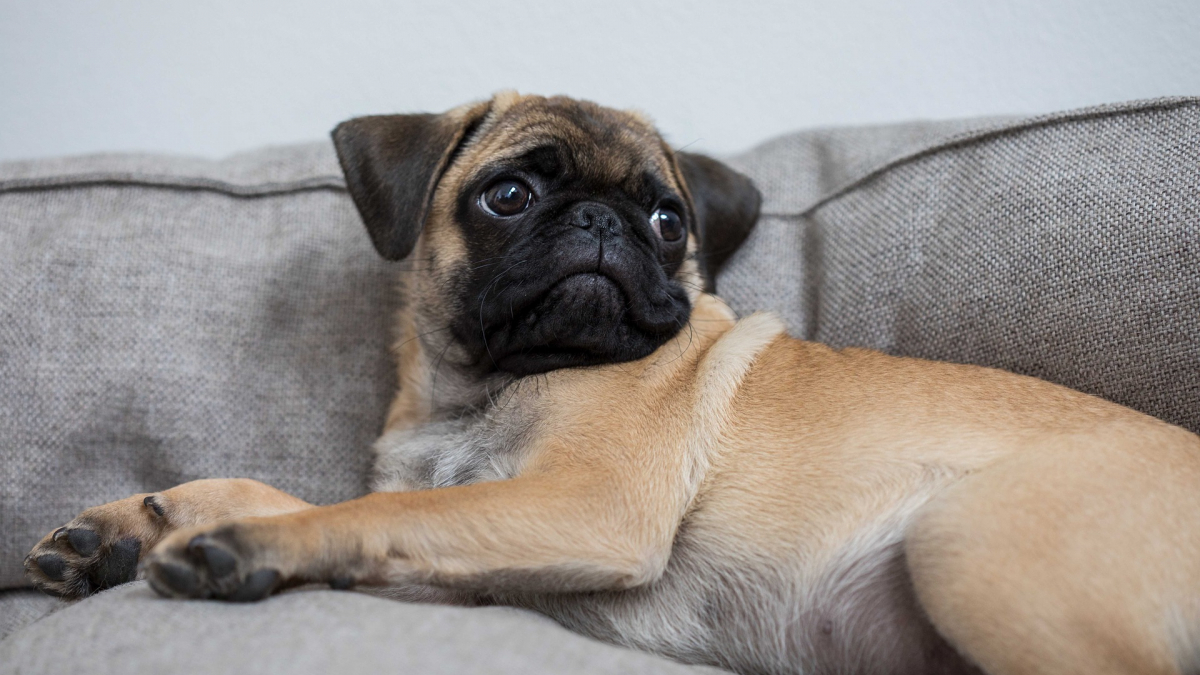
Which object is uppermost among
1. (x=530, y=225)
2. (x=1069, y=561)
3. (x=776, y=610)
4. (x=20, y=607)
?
(x=530, y=225)

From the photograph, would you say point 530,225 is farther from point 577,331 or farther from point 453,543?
point 453,543

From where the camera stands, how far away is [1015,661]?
A: 4.51 feet

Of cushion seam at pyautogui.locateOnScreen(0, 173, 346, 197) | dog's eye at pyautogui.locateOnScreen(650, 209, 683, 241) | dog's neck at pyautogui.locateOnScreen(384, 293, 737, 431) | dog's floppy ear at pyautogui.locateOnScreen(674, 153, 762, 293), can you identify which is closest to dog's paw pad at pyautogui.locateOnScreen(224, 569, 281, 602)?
dog's neck at pyautogui.locateOnScreen(384, 293, 737, 431)

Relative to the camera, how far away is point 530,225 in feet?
6.80

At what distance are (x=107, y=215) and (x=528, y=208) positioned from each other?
1723 mm

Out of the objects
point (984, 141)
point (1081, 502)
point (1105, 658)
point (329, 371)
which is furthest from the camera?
point (329, 371)

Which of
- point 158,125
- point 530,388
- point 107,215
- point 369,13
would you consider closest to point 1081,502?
point 530,388

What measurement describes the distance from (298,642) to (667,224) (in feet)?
5.29

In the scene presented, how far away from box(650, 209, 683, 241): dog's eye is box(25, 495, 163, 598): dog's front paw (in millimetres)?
1622

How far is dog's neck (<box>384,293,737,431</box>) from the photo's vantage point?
2209 millimetres

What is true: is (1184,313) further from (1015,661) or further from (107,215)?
(107,215)

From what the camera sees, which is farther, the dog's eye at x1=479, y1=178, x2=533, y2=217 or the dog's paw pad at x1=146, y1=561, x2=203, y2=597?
the dog's eye at x1=479, y1=178, x2=533, y2=217

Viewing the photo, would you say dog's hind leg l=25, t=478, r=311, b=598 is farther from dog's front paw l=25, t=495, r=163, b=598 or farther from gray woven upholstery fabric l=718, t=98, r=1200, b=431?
gray woven upholstery fabric l=718, t=98, r=1200, b=431

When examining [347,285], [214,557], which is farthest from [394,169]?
[214,557]
